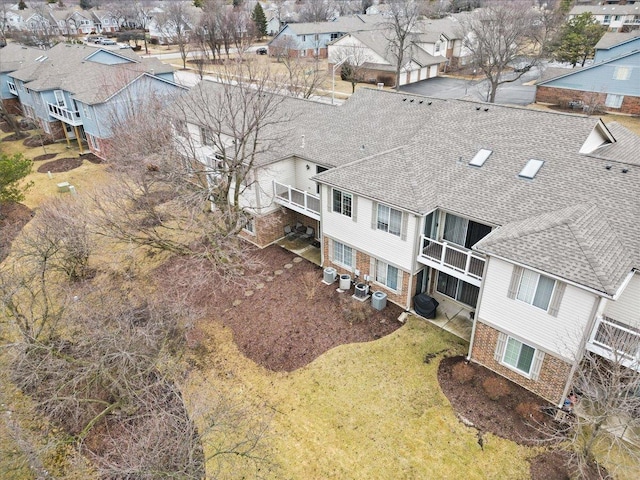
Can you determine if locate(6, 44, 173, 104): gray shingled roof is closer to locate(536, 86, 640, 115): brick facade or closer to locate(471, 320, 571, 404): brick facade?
locate(471, 320, 571, 404): brick facade

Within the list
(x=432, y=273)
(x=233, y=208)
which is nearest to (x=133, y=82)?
(x=233, y=208)

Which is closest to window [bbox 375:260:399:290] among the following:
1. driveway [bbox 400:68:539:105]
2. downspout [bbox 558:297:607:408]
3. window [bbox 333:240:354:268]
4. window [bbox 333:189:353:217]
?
window [bbox 333:240:354:268]

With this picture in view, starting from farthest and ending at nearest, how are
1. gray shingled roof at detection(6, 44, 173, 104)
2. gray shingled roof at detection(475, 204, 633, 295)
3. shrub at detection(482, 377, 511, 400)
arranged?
gray shingled roof at detection(6, 44, 173, 104)
shrub at detection(482, 377, 511, 400)
gray shingled roof at detection(475, 204, 633, 295)

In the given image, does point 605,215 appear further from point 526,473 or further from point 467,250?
point 526,473

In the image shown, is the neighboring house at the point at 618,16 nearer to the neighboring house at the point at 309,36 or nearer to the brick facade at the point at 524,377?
the neighboring house at the point at 309,36

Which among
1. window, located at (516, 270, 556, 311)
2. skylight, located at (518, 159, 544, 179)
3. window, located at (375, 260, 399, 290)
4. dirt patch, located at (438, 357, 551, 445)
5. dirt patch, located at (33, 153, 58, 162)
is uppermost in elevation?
skylight, located at (518, 159, 544, 179)

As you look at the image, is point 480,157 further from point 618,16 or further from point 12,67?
point 618,16

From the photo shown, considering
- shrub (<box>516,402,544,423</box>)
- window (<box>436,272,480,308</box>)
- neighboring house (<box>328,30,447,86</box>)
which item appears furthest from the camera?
neighboring house (<box>328,30,447,86</box>)
